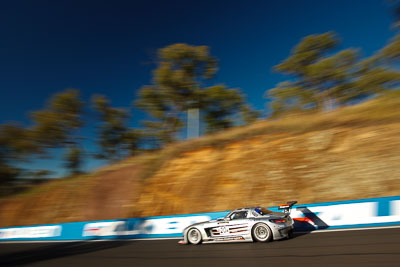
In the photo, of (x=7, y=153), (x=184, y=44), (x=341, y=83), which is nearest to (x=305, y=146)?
(x=341, y=83)

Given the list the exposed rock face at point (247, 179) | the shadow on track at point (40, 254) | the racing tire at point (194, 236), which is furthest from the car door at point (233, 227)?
the exposed rock face at point (247, 179)

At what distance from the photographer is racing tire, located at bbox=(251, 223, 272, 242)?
26.5ft

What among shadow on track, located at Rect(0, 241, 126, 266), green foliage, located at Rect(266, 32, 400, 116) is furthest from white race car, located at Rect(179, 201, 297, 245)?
green foliage, located at Rect(266, 32, 400, 116)

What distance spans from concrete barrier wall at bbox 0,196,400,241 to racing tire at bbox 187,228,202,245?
6.49ft

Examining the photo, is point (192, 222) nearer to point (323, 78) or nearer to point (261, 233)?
point (261, 233)

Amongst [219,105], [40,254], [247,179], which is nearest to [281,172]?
[247,179]

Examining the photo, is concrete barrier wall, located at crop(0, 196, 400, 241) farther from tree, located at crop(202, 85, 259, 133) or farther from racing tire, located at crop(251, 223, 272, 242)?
tree, located at crop(202, 85, 259, 133)

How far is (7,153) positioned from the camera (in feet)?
118

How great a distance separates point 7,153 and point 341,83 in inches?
1668

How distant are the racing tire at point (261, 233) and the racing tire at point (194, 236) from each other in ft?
6.96

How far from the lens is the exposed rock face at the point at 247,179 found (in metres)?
11.9

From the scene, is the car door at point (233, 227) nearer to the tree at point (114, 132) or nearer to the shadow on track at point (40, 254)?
the shadow on track at point (40, 254)

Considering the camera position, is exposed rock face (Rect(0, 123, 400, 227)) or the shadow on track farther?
exposed rock face (Rect(0, 123, 400, 227))

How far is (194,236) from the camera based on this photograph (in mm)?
9617
